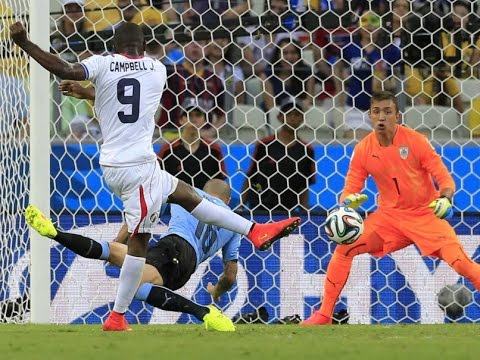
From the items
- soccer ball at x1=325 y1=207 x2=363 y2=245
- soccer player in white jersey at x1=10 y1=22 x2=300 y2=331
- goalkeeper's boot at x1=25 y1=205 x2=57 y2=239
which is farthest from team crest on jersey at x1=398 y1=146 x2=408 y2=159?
goalkeeper's boot at x1=25 y1=205 x2=57 y2=239

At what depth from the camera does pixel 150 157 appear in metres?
6.90

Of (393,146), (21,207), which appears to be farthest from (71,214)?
(393,146)

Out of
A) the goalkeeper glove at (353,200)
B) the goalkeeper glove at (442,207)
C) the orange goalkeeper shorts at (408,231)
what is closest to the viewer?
the goalkeeper glove at (442,207)

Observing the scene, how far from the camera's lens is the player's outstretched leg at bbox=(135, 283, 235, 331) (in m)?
6.93

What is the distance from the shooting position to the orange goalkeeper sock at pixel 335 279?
27.5 ft

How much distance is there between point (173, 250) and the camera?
26.3ft

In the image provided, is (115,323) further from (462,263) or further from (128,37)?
(462,263)

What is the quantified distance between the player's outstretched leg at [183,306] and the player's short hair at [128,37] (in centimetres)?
144

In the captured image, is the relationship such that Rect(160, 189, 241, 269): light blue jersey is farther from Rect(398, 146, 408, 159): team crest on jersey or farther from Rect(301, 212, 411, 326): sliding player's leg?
Rect(398, 146, 408, 159): team crest on jersey

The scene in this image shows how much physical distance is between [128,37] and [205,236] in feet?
5.97

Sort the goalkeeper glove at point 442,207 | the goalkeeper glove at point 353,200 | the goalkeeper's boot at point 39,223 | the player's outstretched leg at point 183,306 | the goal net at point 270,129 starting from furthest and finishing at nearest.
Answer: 1. the goal net at point 270,129
2. the goalkeeper glove at point 353,200
3. the goalkeeper glove at point 442,207
4. the goalkeeper's boot at point 39,223
5. the player's outstretched leg at point 183,306

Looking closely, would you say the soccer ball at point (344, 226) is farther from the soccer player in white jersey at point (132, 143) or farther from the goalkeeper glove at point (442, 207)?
→ the soccer player in white jersey at point (132, 143)

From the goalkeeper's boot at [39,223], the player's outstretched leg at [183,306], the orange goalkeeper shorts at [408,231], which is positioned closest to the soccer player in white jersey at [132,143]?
the player's outstretched leg at [183,306]

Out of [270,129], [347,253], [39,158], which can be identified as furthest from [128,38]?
[270,129]
